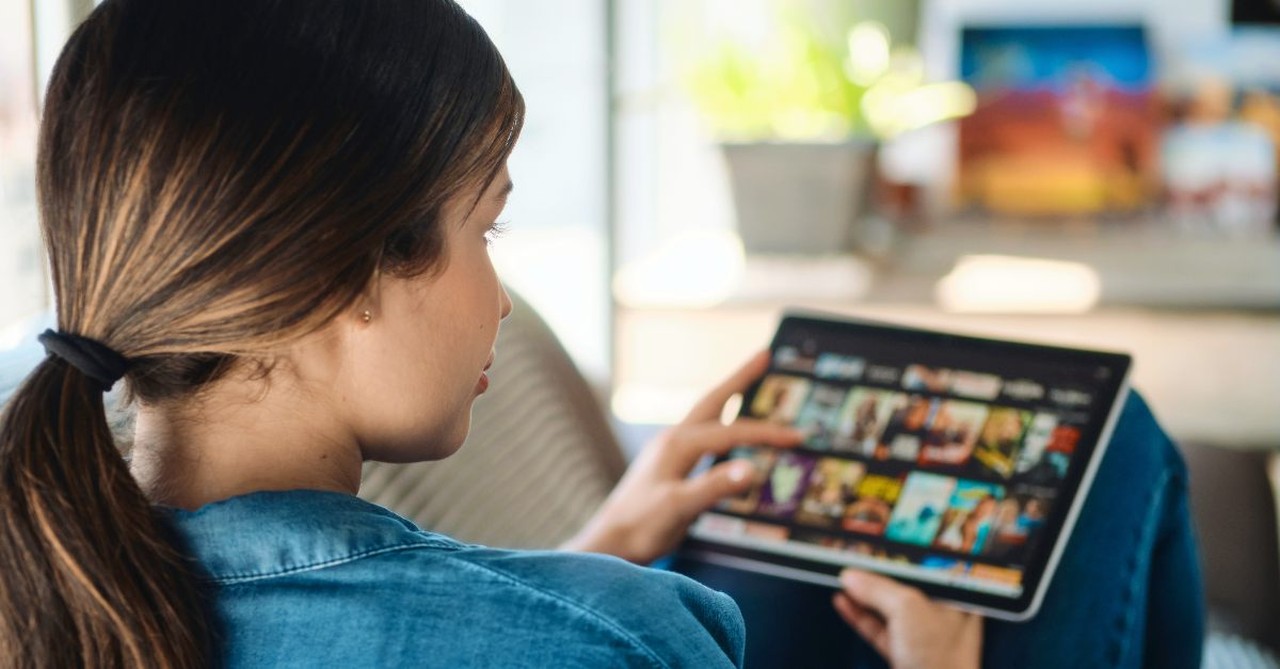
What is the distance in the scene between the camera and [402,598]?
Answer: 536mm

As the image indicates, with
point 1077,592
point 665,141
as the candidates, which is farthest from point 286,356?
point 665,141

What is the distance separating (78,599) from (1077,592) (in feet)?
2.11

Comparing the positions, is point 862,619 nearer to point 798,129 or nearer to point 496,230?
point 496,230

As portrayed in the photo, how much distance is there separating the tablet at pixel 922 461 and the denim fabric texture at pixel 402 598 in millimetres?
387

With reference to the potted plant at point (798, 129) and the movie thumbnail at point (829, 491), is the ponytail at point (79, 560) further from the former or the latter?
the potted plant at point (798, 129)

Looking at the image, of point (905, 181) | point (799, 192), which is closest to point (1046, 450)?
point (799, 192)

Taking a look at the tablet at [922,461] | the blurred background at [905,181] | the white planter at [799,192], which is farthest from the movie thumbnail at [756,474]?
the white planter at [799,192]

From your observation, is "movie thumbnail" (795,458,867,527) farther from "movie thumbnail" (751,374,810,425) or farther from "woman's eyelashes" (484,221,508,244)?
"woman's eyelashes" (484,221,508,244)

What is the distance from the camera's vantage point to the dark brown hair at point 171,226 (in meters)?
0.53

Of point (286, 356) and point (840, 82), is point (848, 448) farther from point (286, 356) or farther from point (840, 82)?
point (840, 82)

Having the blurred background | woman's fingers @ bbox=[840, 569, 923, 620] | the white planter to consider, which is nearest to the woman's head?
woman's fingers @ bbox=[840, 569, 923, 620]

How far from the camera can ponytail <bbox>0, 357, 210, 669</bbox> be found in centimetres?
54

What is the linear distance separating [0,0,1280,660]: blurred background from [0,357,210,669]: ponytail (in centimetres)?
186

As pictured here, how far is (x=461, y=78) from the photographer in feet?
1.94
